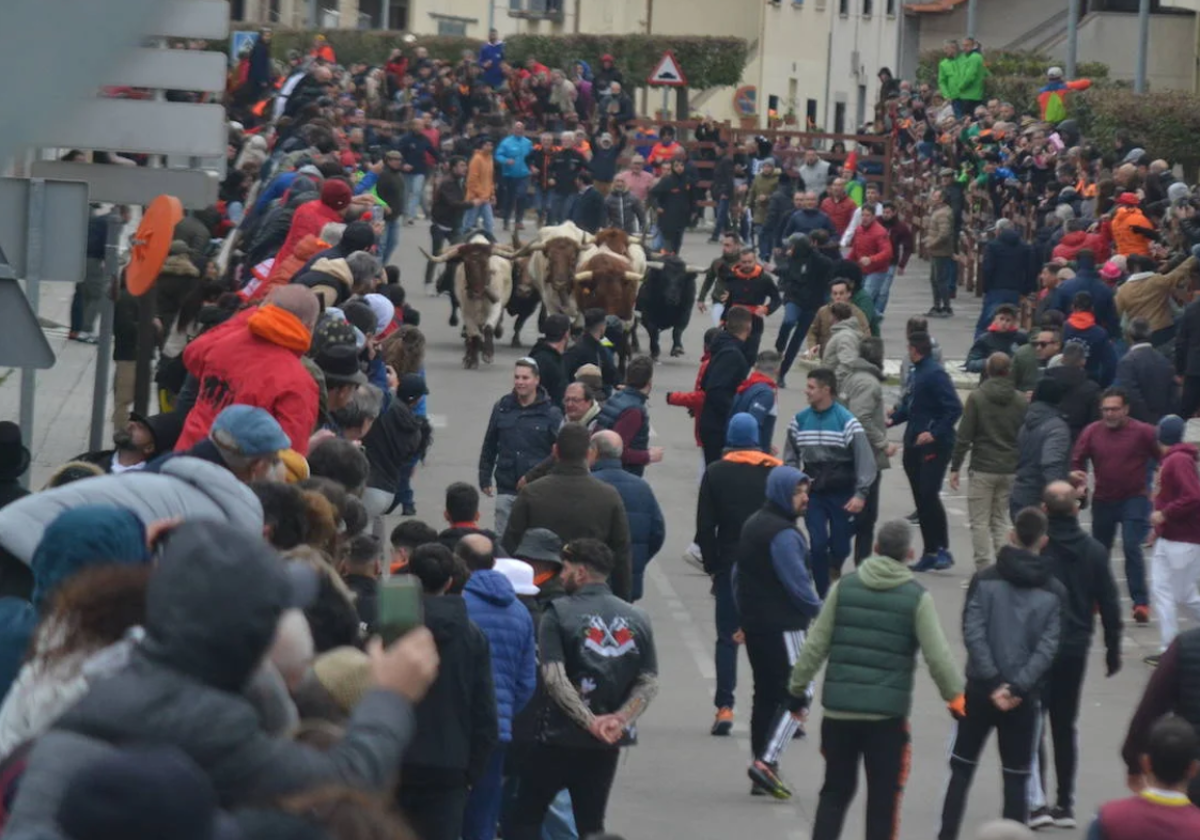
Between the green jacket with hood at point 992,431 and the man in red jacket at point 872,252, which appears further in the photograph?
the man in red jacket at point 872,252


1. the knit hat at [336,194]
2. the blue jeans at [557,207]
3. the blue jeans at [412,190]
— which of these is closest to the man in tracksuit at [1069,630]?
the knit hat at [336,194]

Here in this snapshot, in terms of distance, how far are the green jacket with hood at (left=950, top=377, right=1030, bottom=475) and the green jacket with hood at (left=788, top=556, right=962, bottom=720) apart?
695 centimetres

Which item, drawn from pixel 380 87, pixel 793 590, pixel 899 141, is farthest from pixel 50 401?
pixel 380 87

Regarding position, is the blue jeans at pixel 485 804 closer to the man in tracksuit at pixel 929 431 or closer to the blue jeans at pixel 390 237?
the man in tracksuit at pixel 929 431

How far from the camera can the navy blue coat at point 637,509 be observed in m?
12.5

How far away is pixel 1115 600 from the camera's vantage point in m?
11.3

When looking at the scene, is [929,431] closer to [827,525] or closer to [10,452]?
[827,525]

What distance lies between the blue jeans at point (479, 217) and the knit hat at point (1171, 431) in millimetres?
20056

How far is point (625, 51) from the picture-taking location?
183ft

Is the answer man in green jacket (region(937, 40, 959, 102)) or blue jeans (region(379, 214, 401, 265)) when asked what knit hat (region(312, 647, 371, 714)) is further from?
man in green jacket (region(937, 40, 959, 102))

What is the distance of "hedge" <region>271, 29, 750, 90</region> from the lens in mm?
55844

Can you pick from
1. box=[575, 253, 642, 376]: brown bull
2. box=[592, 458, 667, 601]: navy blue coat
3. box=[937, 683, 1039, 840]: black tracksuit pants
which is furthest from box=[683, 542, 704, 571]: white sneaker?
box=[575, 253, 642, 376]: brown bull

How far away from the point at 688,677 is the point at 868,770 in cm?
426

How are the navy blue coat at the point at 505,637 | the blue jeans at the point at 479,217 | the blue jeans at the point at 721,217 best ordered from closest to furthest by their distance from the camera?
the navy blue coat at the point at 505,637
the blue jeans at the point at 479,217
the blue jeans at the point at 721,217
